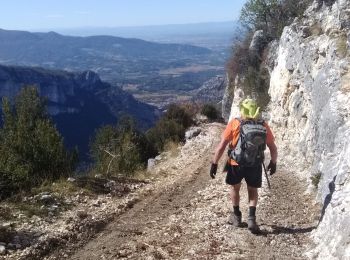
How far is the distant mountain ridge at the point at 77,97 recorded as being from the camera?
145125mm

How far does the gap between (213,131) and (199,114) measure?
34.4 feet

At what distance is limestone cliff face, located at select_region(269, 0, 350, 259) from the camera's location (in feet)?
23.9

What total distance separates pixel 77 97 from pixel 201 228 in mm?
156948

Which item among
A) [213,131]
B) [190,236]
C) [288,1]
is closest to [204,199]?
[190,236]

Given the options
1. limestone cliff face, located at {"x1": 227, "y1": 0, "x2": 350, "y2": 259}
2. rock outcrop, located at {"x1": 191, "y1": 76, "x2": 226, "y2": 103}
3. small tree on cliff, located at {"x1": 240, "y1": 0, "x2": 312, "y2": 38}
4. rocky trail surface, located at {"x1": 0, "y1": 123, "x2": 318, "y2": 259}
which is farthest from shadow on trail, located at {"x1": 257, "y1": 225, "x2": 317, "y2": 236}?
rock outcrop, located at {"x1": 191, "y1": 76, "x2": 226, "y2": 103}

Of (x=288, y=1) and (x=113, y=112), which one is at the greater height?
(x=288, y=1)

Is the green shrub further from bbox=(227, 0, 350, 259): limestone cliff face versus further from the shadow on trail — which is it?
bbox=(227, 0, 350, 259): limestone cliff face

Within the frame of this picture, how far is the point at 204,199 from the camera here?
10.8 meters

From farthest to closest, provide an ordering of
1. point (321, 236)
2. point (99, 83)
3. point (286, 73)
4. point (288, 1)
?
point (99, 83)
point (288, 1)
point (286, 73)
point (321, 236)

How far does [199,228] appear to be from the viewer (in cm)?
854

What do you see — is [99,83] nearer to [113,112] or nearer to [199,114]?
[113,112]

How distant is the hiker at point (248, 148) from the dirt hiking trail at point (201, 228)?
0.61 metres

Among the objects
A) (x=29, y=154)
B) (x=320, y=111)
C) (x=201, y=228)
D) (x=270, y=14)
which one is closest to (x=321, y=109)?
(x=320, y=111)

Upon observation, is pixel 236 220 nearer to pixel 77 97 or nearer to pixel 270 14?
pixel 270 14
